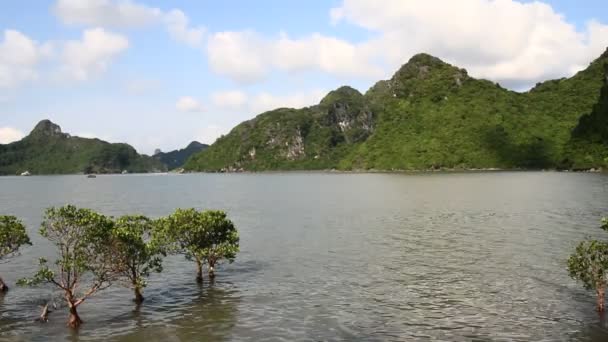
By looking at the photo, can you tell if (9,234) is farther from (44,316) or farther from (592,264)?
(592,264)

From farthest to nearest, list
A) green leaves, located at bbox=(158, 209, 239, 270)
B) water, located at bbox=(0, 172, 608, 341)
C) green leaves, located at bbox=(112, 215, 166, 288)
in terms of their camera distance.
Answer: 1. green leaves, located at bbox=(158, 209, 239, 270)
2. green leaves, located at bbox=(112, 215, 166, 288)
3. water, located at bbox=(0, 172, 608, 341)

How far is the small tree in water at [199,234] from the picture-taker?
36875 millimetres

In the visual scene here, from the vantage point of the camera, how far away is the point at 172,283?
3819cm

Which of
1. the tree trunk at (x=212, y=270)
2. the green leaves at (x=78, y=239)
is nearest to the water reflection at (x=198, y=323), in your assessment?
the green leaves at (x=78, y=239)

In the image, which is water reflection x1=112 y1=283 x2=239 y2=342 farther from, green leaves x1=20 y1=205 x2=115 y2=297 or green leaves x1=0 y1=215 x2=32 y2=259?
green leaves x1=0 y1=215 x2=32 y2=259

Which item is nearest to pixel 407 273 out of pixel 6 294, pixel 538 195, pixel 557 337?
pixel 557 337

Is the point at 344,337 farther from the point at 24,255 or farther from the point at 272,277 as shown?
the point at 24,255

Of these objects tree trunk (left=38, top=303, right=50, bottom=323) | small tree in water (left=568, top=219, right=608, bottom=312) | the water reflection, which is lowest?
the water reflection

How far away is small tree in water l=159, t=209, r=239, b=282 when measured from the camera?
3688 cm

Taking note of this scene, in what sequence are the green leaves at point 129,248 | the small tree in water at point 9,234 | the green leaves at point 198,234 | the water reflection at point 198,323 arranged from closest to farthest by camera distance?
the water reflection at point 198,323, the green leaves at point 129,248, the small tree in water at point 9,234, the green leaves at point 198,234

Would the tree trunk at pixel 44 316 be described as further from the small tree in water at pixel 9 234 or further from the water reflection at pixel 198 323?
the small tree in water at pixel 9 234

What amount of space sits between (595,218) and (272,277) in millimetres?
52460

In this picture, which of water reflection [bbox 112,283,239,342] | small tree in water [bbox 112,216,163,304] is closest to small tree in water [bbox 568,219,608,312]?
water reflection [bbox 112,283,239,342]

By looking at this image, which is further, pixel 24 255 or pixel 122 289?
pixel 24 255
